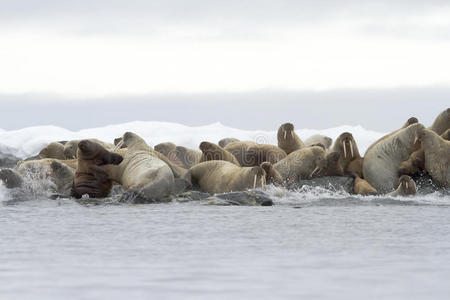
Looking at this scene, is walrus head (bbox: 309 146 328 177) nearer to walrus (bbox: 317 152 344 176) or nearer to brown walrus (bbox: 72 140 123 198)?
walrus (bbox: 317 152 344 176)

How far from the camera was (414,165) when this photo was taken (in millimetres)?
16141

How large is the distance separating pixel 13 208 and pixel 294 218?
15.3 feet

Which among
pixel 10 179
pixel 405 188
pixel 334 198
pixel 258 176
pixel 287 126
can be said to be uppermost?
pixel 287 126

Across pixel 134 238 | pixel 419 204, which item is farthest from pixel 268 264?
pixel 419 204

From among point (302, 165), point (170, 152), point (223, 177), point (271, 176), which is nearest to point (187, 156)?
point (170, 152)

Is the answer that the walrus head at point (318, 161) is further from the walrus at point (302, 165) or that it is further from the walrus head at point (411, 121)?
the walrus head at point (411, 121)

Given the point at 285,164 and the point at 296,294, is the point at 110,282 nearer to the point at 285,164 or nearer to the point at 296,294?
the point at 296,294

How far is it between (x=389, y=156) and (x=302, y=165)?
183 centimetres

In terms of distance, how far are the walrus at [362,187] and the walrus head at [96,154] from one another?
4568 mm

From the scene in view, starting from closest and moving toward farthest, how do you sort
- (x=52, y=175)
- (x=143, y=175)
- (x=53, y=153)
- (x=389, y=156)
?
1. (x=143, y=175)
2. (x=52, y=175)
3. (x=389, y=156)
4. (x=53, y=153)

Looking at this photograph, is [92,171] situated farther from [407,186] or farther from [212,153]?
[407,186]

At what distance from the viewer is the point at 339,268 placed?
6879 mm

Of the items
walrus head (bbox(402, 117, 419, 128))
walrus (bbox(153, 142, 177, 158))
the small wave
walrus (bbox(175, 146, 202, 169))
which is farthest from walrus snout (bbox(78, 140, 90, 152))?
walrus head (bbox(402, 117, 419, 128))

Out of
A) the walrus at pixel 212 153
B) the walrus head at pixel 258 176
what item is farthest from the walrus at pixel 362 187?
the walrus at pixel 212 153
